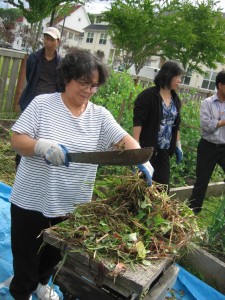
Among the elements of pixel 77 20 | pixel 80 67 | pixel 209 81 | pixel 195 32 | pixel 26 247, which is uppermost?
pixel 77 20

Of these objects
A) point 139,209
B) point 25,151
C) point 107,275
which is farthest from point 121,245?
point 25,151

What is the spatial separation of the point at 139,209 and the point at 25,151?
670mm

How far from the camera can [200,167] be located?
14.4 ft

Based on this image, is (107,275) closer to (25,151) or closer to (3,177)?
(25,151)

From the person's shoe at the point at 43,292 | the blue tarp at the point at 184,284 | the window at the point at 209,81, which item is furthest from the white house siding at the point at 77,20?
the person's shoe at the point at 43,292

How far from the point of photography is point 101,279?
1502 millimetres

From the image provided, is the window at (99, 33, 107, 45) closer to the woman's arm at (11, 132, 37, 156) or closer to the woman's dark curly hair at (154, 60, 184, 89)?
the woman's dark curly hair at (154, 60, 184, 89)

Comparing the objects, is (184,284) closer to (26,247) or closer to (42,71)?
(26,247)

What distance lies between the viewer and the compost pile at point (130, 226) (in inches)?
60.2

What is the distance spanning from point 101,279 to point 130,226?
31 centimetres

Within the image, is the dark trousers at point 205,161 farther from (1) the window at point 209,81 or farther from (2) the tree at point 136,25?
(1) the window at point 209,81

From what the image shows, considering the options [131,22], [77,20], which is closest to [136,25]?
[131,22]

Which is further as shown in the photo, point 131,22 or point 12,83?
point 131,22

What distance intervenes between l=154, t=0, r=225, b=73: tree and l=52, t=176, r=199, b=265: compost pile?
21.7 meters
